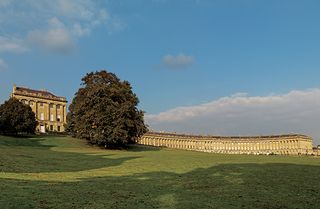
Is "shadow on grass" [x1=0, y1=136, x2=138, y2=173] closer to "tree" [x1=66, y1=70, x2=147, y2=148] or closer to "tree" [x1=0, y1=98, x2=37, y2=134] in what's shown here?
"tree" [x1=66, y1=70, x2=147, y2=148]

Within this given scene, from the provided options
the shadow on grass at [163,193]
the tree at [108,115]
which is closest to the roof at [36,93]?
the tree at [108,115]

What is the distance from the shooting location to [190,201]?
19.5m

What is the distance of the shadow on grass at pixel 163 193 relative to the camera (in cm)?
1808

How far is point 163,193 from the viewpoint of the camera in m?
21.6

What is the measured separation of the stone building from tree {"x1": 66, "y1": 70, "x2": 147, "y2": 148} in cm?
8645

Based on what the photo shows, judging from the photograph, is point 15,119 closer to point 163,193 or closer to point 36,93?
point 36,93

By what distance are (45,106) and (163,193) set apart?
523 feet

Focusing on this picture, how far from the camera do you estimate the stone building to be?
16650 cm

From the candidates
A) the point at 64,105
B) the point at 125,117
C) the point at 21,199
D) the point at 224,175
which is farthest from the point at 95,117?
the point at 64,105

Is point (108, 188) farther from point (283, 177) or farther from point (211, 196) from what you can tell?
point (283, 177)

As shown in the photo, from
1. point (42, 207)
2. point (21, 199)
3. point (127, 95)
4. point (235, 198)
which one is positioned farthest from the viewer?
point (127, 95)

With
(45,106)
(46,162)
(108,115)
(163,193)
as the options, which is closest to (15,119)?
(108,115)

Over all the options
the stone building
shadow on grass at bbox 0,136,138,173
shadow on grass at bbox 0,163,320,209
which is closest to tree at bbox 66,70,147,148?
shadow on grass at bbox 0,136,138,173

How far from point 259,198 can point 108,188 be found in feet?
27.1
